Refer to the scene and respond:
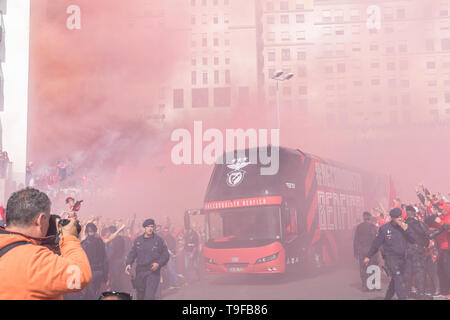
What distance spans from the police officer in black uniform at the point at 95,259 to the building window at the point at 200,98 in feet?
160

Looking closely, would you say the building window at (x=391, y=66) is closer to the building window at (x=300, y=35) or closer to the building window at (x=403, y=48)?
the building window at (x=403, y=48)

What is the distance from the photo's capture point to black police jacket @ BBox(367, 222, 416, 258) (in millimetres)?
7082

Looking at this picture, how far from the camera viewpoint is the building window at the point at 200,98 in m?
55.9

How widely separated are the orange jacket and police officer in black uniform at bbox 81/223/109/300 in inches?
218

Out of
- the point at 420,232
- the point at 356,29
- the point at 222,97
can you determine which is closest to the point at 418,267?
the point at 420,232

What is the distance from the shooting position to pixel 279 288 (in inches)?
421

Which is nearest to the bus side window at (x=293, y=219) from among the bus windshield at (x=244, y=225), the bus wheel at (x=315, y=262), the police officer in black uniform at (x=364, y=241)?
the bus windshield at (x=244, y=225)

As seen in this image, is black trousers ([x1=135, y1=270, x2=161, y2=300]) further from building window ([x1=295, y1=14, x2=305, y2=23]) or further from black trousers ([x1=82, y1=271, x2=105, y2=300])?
building window ([x1=295, y1=14, x2=305, y2=23])

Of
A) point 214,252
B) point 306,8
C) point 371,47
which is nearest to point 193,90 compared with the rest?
point 306,8

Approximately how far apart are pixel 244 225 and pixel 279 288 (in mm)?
1728

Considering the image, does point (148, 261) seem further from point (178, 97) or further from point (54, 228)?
point (178, 97)

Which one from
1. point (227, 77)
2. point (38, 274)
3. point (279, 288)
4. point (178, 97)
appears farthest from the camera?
point (227, 77)

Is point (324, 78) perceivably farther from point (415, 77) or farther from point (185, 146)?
point (185, 146)

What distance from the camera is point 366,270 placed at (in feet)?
32.9
